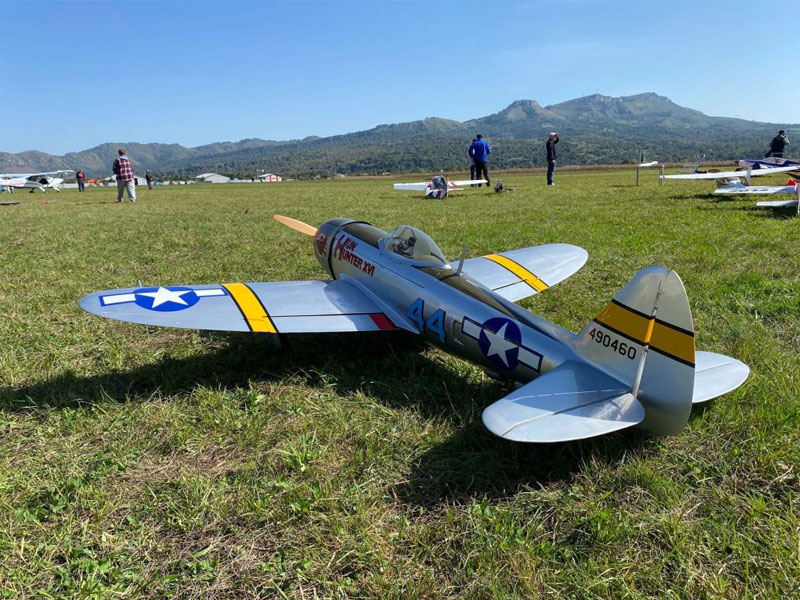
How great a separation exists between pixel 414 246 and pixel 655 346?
2.87 metres

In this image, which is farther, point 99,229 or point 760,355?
point 99,229

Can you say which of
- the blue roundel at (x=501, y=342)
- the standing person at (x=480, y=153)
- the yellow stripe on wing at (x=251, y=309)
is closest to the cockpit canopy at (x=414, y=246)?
the blue roundel at (x=501, y=342)

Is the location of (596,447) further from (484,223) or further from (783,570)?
(484,223)

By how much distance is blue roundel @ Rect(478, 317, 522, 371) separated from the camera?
371cm

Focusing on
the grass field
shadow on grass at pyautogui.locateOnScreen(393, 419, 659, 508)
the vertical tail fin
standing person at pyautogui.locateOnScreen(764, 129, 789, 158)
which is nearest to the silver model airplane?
the vertical tail fin

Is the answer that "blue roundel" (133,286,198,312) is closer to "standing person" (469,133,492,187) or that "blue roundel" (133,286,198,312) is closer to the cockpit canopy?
the cockpit canopy

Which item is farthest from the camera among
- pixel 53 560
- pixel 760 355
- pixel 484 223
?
pixel 484 223

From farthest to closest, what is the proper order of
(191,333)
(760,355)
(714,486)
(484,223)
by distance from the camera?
(484,223) < (191,333) < (760,355) < (714,486)

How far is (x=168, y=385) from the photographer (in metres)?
4.34

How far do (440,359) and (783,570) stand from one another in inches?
122

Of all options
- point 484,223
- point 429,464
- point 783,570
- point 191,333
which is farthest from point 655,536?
point 484,223

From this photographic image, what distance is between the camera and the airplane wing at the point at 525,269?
19.5ft

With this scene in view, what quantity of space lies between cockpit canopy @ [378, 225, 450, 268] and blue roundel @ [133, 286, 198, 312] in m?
2.21

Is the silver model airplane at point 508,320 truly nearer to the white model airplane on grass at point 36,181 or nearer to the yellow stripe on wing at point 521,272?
the yellow stripe on wing at point 521,272
